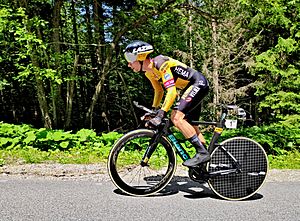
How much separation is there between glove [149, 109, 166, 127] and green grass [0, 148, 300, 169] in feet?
7.68

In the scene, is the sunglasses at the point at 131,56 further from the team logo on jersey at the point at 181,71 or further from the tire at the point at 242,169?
the tire at the point at 242,169

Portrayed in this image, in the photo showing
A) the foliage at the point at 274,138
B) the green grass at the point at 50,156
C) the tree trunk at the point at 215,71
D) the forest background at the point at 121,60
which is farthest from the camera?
the tree trunk at the point at 215,71

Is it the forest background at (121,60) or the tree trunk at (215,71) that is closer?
the forest background at (121,60)

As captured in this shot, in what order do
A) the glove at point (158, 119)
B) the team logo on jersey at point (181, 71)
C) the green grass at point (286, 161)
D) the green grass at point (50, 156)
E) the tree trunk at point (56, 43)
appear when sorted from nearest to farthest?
the glove at point (158, 119) → the team logo on jersey at point (181, 71) → the green grass at point (50, 156) → the green grass at point (286, 161) → the tree trunk at point (56, 43)

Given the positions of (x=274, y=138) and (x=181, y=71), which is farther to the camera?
(x=274, y=138)

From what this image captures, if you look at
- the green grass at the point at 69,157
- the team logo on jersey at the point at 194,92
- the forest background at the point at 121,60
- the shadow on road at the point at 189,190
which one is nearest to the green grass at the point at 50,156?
the green grass at the point at 69,157

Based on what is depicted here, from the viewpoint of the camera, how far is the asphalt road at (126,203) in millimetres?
3287

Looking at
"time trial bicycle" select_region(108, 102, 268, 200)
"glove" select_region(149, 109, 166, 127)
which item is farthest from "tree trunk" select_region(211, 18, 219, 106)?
"glove" select_region(149, 109, 166, 127)

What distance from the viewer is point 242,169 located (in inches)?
159

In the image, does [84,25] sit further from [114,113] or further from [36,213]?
[36,213]

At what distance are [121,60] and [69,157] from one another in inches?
397

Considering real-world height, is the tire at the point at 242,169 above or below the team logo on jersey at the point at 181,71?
below

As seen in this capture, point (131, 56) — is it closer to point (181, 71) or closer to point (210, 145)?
point (181, 71)

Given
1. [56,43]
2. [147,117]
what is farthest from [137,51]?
[56,43]
